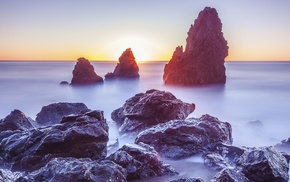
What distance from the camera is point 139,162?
25.0 feet

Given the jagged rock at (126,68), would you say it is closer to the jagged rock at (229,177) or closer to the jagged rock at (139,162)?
the jagged rock at (139,162)

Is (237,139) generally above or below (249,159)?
below

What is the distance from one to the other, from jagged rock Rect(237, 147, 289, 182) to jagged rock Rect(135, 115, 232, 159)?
6.54 ft

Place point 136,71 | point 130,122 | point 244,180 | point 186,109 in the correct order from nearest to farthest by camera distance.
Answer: point 244,180 < point 130,122 < point 186,109 < point 136,71

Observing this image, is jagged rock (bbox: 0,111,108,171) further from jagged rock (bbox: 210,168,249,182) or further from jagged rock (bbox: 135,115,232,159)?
jagged rock (bbox: 210,168,249,182)

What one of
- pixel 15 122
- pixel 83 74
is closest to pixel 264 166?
pixel 15 122

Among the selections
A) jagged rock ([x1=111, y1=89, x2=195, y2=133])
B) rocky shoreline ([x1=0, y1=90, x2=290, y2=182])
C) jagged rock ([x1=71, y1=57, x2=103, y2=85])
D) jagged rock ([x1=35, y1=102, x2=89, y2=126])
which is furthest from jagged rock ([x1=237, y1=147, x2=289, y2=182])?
jagged rock ([x1=71, y1=57, x2=103, y2=85])

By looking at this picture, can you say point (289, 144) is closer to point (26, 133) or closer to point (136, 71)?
point (26, 133)

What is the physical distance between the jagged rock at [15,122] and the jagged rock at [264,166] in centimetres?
817

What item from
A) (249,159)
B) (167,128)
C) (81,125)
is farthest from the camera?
(167,128)

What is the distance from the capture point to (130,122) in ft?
42.4

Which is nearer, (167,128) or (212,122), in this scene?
(167,128)

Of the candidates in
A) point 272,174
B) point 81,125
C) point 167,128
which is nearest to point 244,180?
point 272,174

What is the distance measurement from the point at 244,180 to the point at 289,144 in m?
5.97
